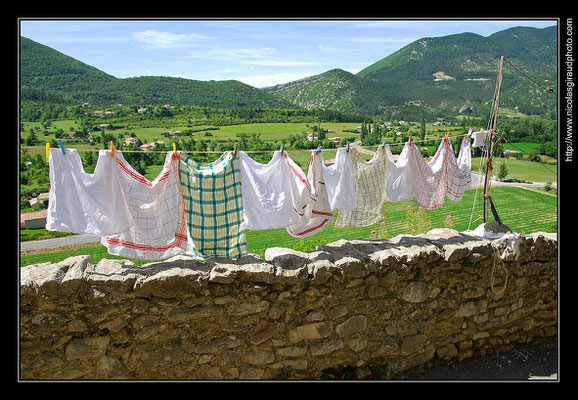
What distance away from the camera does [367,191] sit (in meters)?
5.00

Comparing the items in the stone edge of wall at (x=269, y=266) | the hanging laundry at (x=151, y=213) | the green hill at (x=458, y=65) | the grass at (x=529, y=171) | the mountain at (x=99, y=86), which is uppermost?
the green hill at (x=458, y=65)

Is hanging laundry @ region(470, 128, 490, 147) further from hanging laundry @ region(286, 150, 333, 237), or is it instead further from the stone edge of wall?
hanging laundry @ region(286, 150, 333, 237)

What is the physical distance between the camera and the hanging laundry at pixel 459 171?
5570 mm

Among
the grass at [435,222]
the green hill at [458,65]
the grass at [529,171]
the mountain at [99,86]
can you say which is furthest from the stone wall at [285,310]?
the green hill at [458,65]

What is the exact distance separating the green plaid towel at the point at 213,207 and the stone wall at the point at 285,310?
19cm

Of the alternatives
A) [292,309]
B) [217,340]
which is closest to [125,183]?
[217,340]

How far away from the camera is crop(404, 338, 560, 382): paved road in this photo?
184 inches

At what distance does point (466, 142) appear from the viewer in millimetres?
5824

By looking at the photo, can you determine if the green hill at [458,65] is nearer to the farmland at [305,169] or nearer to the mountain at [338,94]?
the mountain at [338,94]

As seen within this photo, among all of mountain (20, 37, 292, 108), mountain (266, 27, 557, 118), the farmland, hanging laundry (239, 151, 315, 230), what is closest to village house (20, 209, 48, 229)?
the farmland

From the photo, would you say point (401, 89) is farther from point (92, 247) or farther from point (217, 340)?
point (217, 340)

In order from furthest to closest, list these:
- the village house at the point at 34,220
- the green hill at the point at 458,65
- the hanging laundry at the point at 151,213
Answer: the green hill at the point at 458,65 < the village house at the point at 34,220 < the hanging laundry at the point at 151,213

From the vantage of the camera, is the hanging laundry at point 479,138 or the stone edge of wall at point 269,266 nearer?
the stone edge of wall at point 269,266

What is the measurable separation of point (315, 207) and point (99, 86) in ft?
174
